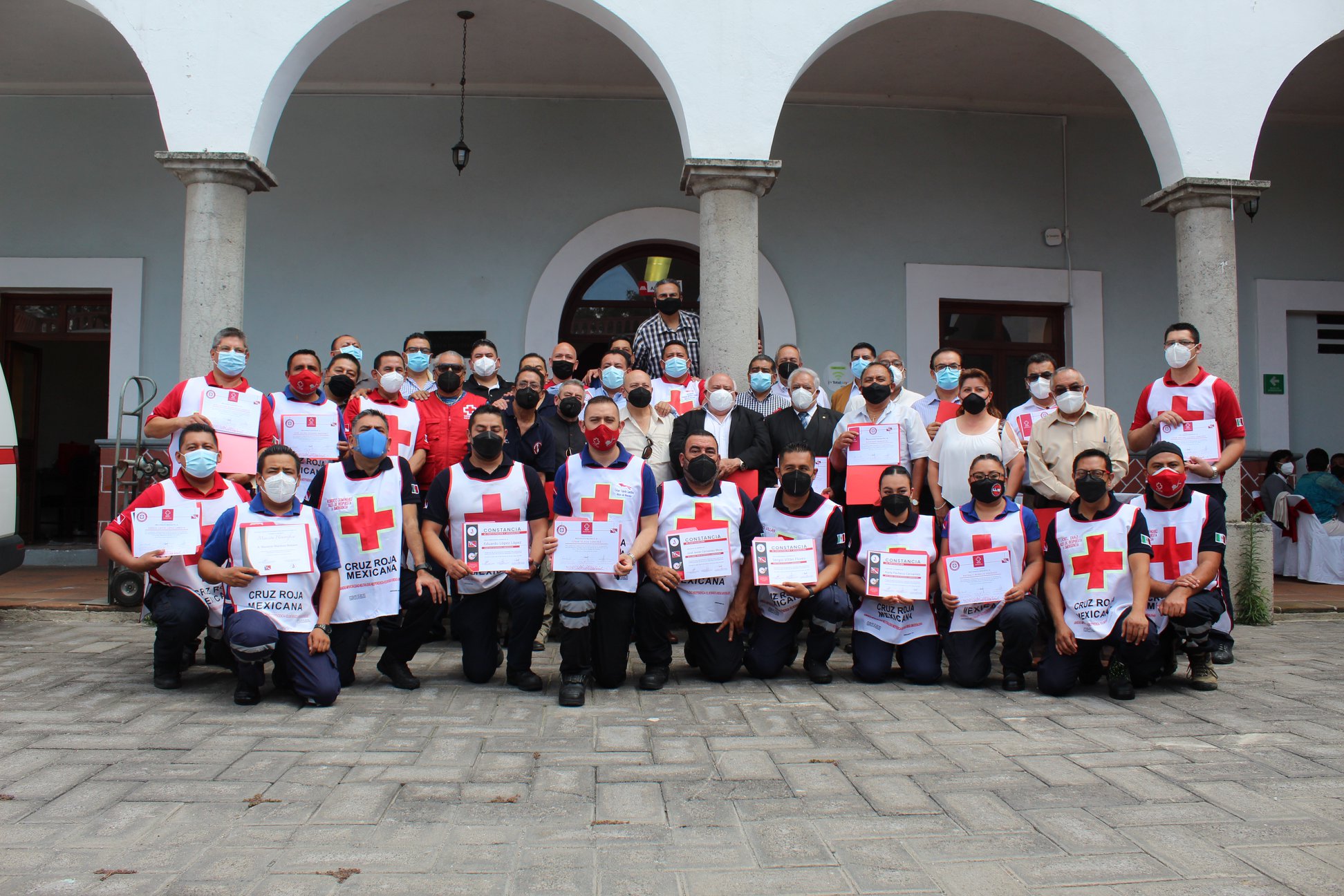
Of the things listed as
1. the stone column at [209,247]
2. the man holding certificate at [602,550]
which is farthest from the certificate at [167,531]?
the stone column at [209,247]

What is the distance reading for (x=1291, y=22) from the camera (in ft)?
26.3

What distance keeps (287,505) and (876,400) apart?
3.62 meters

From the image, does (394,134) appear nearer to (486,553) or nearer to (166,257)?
(166,257)

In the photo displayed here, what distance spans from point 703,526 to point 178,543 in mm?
2797

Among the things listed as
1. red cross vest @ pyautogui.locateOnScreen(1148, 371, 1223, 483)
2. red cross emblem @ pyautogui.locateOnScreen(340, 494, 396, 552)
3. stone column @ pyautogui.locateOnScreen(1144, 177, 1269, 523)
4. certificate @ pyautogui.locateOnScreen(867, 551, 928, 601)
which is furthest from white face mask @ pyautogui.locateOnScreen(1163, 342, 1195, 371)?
red cross emblem @ pyautogui.locateOnScreen(340, 494, 396, 552)

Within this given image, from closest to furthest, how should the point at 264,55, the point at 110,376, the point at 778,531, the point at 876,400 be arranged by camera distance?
the point at 778,531 < the point at 876,400 < the point at 264,55 < the point at 110,376

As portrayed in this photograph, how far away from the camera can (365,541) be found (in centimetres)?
532

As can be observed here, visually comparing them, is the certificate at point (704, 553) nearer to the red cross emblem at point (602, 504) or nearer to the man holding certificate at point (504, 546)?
the red cross emblem at point (602, 504)

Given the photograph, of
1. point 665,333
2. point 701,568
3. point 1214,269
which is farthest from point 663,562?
point 1214,269

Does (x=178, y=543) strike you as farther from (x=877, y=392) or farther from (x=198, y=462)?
(x=877, y=392)

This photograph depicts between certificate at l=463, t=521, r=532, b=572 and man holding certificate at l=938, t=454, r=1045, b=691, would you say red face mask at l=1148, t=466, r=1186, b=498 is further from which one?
certificate at l=463, t=521, r=532, b=572

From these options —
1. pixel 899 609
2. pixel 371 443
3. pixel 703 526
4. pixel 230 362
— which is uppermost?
pixel 230 362

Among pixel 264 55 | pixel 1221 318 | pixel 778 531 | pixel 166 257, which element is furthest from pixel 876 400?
pixel 166 257

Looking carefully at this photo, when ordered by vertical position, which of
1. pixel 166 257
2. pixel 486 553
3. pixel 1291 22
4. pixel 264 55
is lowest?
pixel 486 553
